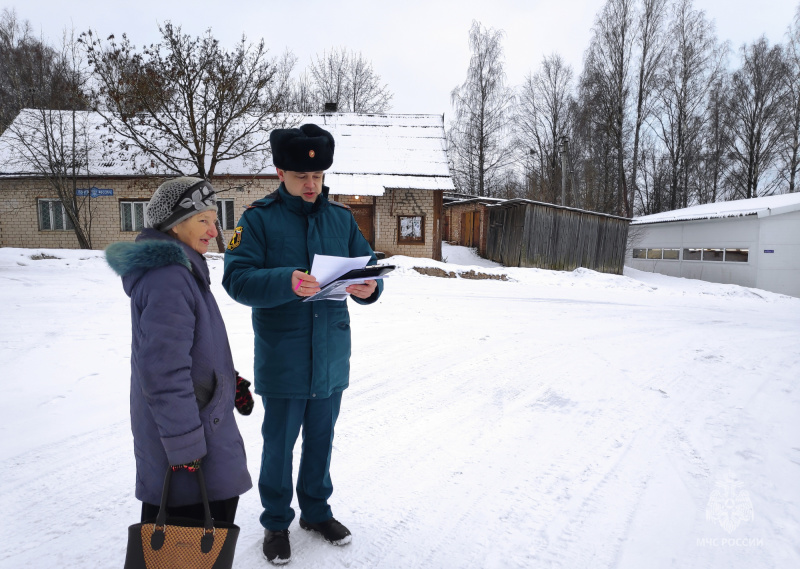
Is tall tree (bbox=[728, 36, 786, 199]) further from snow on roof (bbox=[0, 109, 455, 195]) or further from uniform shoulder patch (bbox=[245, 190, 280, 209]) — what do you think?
uniform shoulder patch (bbox=[245, 190, 280, 209])

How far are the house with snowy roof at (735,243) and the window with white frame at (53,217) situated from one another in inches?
945

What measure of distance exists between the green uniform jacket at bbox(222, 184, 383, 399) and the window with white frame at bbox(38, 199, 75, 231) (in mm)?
19960

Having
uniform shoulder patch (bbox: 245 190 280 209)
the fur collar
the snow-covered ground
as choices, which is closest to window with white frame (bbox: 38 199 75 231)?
the snow-covered ground

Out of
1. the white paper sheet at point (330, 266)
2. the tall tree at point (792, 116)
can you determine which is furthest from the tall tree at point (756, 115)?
the white paper sheet at point (330, 266)

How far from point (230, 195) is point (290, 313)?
17332 millimetres

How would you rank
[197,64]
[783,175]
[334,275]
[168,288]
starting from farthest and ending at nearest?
1. [783,175]
2. [197,64]
3. [334,275]
4. [168,288]

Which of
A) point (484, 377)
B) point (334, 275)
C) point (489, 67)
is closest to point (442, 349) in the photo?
point (484, 377)

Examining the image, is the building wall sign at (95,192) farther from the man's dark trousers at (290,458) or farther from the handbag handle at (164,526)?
the handbag handle at (164,526)

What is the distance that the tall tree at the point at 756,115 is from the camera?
94.3 feet

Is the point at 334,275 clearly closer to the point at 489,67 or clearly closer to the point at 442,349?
the point at 442,349

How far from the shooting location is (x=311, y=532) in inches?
94.6

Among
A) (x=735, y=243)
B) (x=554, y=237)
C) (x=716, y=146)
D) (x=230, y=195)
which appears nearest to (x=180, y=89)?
(x=230, y=195)

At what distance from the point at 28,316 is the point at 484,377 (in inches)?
246

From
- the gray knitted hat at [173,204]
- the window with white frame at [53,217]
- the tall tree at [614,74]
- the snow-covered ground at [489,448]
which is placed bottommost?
the snow-covered ground at [489,448]
